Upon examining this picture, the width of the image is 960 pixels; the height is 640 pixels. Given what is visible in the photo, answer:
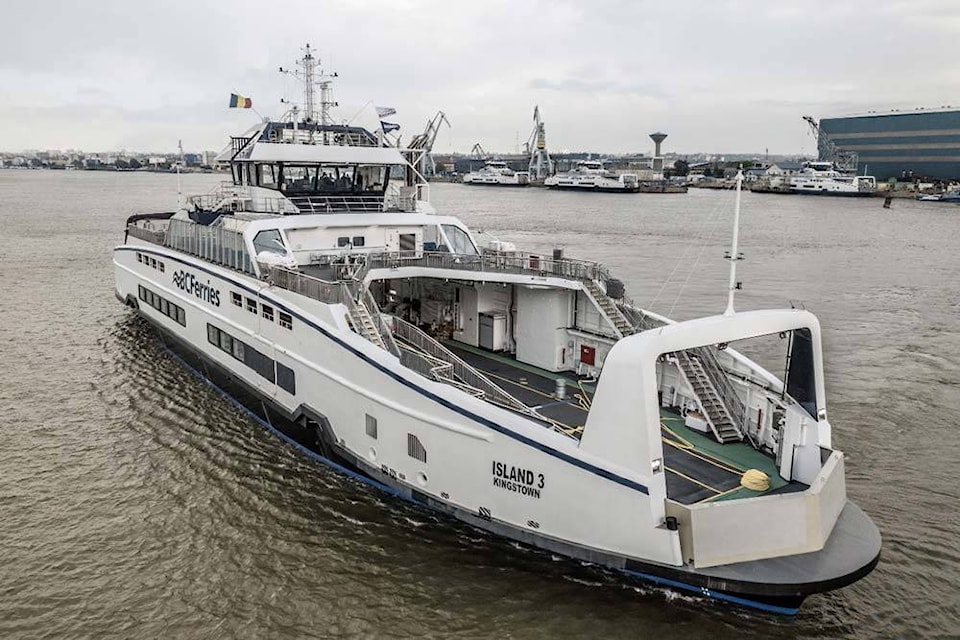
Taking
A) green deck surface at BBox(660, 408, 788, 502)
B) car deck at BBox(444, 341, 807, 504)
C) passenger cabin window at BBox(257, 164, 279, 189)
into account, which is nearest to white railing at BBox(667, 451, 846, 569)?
car deck at BBox(444, 341, 807, 504)

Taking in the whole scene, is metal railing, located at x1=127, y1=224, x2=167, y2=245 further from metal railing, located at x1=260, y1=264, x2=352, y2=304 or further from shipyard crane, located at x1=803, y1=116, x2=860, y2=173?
shipyard crane, located at x1=803, y1=116, x2=860, y2=173

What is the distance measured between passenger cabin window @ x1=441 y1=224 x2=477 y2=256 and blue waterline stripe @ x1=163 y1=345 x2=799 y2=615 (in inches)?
301

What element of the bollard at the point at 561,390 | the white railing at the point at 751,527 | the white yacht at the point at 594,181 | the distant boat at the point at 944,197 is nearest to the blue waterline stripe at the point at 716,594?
the white railing at the point at 751,527

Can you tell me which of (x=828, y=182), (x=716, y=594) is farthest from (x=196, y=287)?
(x=828, y=182)

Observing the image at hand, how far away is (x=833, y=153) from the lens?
16612 cm

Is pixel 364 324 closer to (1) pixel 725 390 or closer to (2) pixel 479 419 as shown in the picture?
(2) pixel 479 419

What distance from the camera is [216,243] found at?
20.9m

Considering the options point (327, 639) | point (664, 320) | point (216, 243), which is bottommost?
point (327, 639)

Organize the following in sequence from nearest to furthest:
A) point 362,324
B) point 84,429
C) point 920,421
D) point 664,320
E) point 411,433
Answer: point 411,433, point 362,324, point 664,320, point 84,429, point 920,421

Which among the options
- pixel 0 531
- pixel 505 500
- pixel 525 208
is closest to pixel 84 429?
pixel 0 531

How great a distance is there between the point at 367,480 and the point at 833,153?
17857cm

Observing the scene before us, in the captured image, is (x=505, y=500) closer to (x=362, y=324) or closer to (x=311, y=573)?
(x=311, y=573)

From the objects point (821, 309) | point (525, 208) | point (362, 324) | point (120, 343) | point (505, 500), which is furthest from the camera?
point (525, 208)

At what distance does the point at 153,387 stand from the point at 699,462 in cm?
1772
